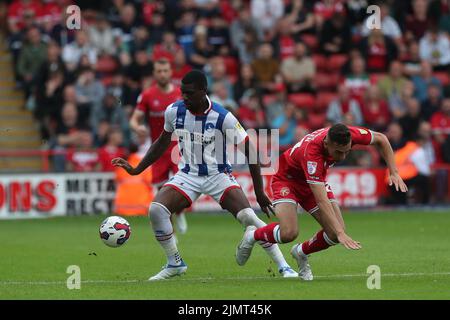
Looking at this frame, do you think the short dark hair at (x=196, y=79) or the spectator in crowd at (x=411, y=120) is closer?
the short dark hair at (x=196, y=79)

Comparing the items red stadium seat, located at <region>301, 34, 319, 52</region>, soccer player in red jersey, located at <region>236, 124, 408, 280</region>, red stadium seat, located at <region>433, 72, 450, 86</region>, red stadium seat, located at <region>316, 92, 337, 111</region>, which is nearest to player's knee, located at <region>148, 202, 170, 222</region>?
soccer player in red jersey, located at <region>236, 124, 408, 280</region>

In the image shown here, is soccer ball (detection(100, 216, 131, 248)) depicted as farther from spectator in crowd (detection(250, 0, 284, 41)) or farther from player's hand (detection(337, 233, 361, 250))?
spectator in crowd (detection(250, 0, 284, 41))

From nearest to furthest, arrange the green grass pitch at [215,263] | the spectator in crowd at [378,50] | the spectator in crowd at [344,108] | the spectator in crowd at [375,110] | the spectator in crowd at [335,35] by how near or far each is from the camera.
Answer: the green grass pitch at [215,263] → the spectator in crowd at [344,108] → the spectator in crowd at [375,110] → the spectator in crowd at [335,35] → the spectator in crowd at [378,50]

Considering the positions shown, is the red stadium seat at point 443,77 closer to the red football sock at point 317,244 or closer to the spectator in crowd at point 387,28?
the spectator in crowd at point 387,28

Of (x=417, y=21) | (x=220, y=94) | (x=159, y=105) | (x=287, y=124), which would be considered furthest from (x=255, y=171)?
(x=417, y=21)

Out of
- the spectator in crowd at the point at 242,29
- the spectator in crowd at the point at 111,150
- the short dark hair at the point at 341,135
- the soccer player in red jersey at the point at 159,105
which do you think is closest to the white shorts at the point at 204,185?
the short dark hair at the point at 341,135

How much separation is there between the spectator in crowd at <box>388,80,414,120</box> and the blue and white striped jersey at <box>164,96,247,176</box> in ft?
45.2

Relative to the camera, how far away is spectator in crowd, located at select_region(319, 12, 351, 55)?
26812 mm

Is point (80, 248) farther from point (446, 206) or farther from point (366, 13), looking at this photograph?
point (366, 13)

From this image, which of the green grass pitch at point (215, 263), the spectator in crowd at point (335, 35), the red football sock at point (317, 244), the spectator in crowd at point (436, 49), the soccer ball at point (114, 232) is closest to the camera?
the green grass pitch at point (215, 263)

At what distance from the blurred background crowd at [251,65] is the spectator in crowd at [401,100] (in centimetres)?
3

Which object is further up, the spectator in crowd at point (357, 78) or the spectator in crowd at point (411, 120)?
the spectator in crowd at point (357, 78)

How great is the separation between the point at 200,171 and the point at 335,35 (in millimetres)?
15213

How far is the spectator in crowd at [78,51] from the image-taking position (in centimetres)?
2503
